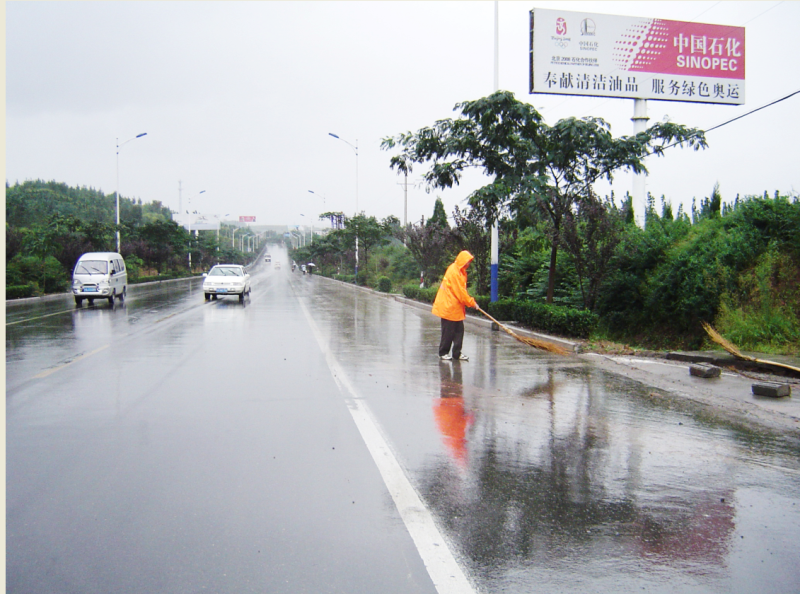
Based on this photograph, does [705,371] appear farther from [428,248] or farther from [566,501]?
[428,248]

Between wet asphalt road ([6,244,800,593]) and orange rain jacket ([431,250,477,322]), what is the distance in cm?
167

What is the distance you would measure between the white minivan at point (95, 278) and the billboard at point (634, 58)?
671 inches

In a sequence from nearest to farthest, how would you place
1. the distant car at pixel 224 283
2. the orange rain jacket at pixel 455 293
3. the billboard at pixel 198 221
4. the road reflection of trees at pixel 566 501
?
1. the road reflection of trees at pixel 566 501
2. the orange rain jacket at pixel 455 293
3. the distant car at pixel 224 283
4. the billboard at pixel 198 221

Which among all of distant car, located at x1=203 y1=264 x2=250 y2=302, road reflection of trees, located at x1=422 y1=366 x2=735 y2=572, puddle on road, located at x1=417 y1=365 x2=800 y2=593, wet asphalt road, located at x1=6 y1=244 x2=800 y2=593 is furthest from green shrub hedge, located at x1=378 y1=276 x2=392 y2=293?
road reflection of trees, located at x1=422 y1=366 x2=735 y2=572

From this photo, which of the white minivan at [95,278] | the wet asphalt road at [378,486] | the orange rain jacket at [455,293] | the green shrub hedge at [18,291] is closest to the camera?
the wet asphalt road at [378,486]

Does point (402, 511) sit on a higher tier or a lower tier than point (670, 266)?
lower

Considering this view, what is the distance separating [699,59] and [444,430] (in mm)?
23667

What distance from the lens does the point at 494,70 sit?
19094 millimetres


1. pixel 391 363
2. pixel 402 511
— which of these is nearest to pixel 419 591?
pixel 402 511

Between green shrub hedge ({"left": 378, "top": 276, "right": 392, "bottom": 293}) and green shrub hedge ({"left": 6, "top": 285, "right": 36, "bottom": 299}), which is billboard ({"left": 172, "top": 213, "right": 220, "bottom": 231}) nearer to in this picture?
green shrub hedge ({"left": 378, "top": 276, "right": 392, "bottom": 293})

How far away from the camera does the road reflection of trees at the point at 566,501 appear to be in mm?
3877

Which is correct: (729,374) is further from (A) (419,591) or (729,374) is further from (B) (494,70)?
(B) (494,70)

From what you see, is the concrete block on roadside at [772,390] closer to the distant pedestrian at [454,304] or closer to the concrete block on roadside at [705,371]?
the concrete block on roadside at [705,371]

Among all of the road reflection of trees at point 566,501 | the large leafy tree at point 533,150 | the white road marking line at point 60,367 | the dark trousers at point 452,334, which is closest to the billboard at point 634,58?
the large leafy tree at point 533,150
